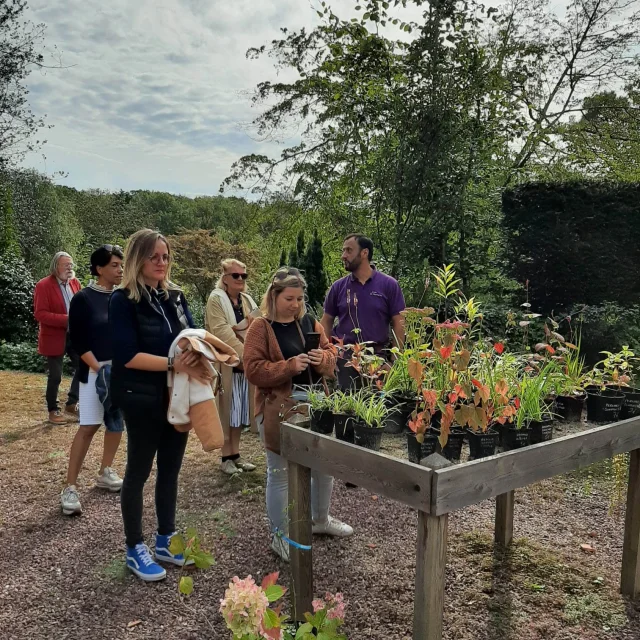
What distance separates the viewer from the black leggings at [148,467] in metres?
3.01

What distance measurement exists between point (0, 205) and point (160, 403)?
42.4 feet

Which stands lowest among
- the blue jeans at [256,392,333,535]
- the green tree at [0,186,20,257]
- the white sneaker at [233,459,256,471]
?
the white sneaker at [233,459,256,471]

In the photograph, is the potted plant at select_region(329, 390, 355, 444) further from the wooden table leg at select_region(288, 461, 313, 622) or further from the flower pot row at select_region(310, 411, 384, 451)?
the wooden table leg at select_region(288, 461, 313, 622)

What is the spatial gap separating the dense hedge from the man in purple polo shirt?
436 cm

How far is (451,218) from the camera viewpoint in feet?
26.1

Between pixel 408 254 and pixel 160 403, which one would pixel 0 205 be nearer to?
pixel 408 254

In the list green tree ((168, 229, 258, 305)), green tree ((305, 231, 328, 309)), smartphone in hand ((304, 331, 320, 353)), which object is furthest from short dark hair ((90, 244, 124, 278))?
green tree ((168, 229, 258, 305))

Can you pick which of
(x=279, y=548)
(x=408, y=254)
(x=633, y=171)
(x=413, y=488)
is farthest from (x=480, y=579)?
(x=633, y=171)

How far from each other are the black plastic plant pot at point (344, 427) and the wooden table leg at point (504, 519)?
1.39 metres

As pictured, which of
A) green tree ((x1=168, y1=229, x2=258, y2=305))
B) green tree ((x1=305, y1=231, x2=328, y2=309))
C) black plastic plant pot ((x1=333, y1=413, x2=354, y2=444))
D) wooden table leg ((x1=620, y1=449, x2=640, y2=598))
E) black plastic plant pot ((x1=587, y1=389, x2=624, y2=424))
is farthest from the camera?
green tree ((x1=168, y1=229, x2=258, y2=305))

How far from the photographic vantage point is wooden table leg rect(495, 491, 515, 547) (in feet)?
11.3

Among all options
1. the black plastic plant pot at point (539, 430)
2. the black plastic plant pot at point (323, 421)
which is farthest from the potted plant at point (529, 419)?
the black plastic plant pot at point (323, 421)

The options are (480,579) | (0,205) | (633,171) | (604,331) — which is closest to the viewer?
(480,579)

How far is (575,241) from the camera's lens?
7898 mm
